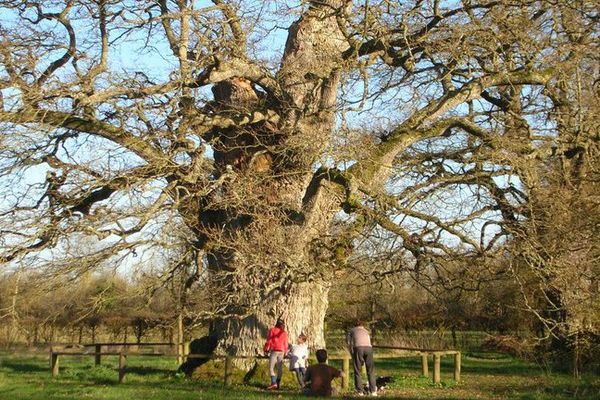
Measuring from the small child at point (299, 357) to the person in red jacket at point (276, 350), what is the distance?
18 cm

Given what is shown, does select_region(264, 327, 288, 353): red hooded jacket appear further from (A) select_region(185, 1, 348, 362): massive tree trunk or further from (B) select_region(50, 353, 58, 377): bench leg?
(B) select_region(50, 353, 58, 377): bench leg

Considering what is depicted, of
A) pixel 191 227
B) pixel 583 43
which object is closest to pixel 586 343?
pixel 583 43

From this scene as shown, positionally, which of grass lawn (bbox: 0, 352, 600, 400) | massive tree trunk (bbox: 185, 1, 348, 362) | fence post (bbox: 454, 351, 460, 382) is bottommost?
grass lawn (bbox: 0, 352, 600, 400)

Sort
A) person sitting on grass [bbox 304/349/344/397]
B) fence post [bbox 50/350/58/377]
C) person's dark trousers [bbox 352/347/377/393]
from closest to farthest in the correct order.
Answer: person sitting on grass [bbox 304/349/344/397]
person's dark trousers [bbox 352/347/377/393]
fence post [bbox 50/350/58/377]

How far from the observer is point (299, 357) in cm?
1509

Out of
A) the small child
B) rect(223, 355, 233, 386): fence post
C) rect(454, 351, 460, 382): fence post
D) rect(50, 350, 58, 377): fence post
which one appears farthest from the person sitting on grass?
rect(50, 350, 58, 377): fence post

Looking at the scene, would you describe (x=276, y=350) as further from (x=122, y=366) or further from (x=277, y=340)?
(x=122, y=366)

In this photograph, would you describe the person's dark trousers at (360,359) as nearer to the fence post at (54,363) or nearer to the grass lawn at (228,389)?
the grass lawn at (228,389)

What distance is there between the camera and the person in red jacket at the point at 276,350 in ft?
49.1

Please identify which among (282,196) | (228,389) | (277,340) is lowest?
(228,389)

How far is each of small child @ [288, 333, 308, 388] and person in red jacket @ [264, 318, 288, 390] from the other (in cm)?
18

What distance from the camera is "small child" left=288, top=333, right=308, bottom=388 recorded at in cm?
1498

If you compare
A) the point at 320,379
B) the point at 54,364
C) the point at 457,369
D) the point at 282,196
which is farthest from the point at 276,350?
the point at 54,364

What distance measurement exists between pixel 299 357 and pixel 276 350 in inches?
19.3
